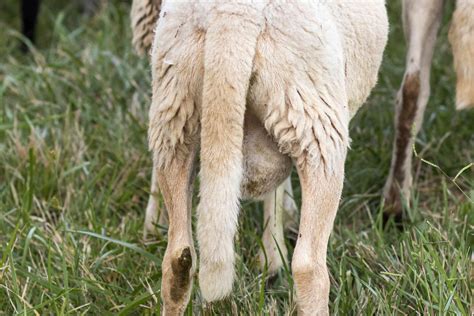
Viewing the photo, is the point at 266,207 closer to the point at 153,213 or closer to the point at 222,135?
the point at 153,213

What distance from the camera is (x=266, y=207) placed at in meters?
4.14

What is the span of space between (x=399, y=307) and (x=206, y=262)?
882 millimetres

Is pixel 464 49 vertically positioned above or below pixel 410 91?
above

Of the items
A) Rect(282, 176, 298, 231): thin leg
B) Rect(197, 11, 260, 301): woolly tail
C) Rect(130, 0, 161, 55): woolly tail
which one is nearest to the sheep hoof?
Rect(197, 11, 260, 301): woolly tail

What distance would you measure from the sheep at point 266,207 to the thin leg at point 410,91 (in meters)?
0.51

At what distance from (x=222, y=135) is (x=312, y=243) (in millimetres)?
434

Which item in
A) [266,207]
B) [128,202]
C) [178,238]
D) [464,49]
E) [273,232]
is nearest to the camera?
[178,238]

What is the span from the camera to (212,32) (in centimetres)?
289

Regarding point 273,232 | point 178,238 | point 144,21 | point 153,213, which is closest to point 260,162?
point 178,238

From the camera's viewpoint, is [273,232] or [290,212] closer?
[273,232]

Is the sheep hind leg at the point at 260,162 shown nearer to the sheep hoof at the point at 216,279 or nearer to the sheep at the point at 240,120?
the sheep at the point at 240,120

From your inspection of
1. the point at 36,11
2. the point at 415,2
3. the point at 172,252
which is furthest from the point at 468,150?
the point at 36,11

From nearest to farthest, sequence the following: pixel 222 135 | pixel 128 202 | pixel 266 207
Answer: pixel 222 135 < pixel 266 207 < pixel 128 202

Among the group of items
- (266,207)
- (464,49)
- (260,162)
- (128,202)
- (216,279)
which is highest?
(464,49)
